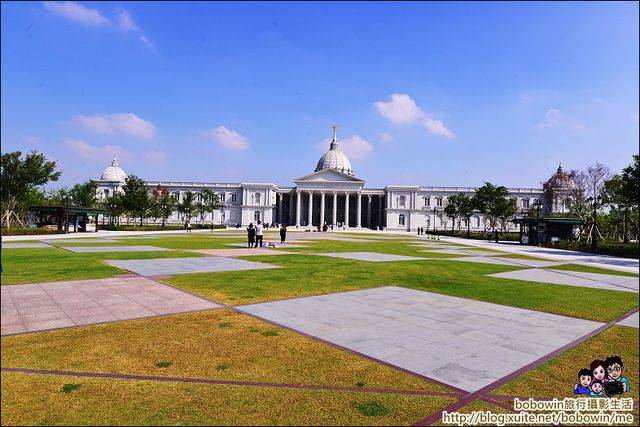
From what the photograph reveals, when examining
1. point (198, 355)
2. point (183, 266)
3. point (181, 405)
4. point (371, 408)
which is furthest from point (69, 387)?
point (183, 266)

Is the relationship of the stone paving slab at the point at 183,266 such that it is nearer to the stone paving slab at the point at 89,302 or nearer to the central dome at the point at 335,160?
the stone paving slab at the point at 89,302

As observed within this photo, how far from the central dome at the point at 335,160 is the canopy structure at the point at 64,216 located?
72241 millimetres

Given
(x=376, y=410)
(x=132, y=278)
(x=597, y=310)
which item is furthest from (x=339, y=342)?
(x=132, y=278)

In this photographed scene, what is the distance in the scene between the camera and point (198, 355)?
6180 mm

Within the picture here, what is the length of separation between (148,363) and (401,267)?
47.2 feet

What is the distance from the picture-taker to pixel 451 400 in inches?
191

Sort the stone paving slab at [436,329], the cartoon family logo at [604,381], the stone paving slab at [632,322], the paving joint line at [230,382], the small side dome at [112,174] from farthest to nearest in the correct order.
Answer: the small side dome at [112,174] → the stone paving slab at [632,322] → the stone paving slab at [436,329] → the paving joint line at [230,382] → the cartoon family logo at [604,381]

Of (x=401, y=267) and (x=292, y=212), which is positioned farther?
(x=292, y=212)

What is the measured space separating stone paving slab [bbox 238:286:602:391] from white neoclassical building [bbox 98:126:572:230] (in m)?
91.7

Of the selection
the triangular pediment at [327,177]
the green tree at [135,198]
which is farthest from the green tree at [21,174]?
the triangular pediment at [327,177]

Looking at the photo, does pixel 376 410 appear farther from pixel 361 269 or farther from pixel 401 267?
pixel 401 267

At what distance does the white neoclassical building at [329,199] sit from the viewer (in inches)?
4124

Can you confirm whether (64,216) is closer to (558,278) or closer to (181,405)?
(558,278)

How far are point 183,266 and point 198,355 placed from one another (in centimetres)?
1138
